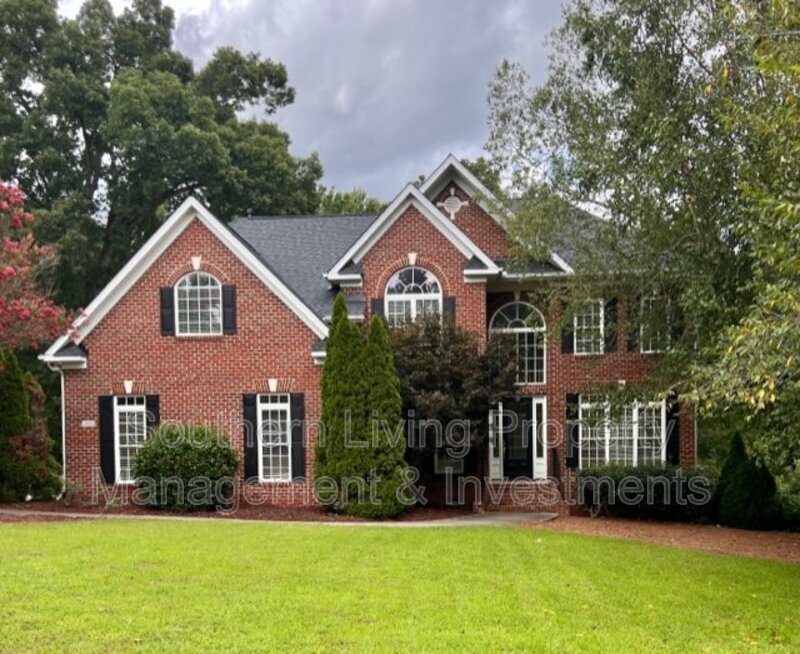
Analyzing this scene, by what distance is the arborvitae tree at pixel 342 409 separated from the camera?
14812mm

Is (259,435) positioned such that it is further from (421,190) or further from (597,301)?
(597,301)

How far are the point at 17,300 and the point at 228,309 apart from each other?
14.0 ft

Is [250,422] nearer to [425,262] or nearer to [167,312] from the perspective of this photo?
[167,312]

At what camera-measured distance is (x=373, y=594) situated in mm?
7523

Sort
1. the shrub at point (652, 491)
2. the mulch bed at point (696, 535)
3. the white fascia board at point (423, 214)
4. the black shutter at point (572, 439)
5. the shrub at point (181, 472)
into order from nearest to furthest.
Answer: the mulch bed at point (696, 535), the shrub at point (181, 472), the shrub at point (652, 491), the white fascia board at point (423, 214), the black shutter at point (572, 439)

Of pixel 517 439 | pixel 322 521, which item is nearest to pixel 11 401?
pixel 322 521

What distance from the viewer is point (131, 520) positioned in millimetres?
13727

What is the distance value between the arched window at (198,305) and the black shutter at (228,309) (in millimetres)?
104

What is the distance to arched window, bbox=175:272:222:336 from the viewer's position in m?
16.5

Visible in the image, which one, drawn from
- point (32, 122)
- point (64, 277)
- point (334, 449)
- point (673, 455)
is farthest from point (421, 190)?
point (32, 122)

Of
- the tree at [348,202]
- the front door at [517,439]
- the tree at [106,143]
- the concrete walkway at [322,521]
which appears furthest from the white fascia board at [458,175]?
the tree at [348,202]

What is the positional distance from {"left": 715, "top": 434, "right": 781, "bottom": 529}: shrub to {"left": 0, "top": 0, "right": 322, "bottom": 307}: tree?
20.8 metres

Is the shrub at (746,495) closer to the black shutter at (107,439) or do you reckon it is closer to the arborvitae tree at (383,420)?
the arborvitae tree at (383,420)

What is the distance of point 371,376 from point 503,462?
201 inches
